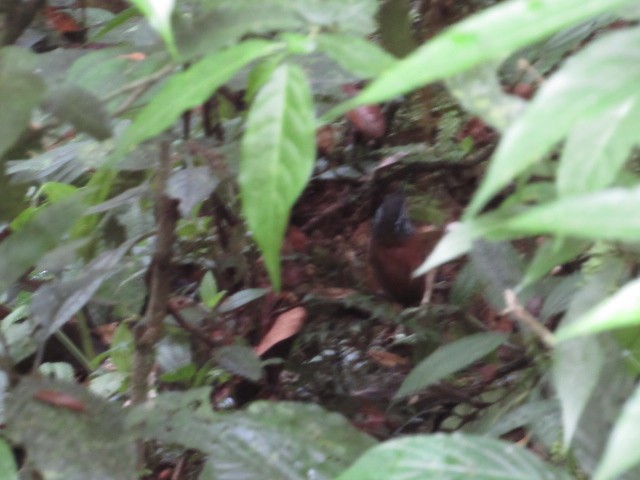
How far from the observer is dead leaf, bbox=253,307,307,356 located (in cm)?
93

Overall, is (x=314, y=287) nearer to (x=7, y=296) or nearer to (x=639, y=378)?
(x=7, y=296)

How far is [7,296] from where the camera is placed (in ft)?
3.54

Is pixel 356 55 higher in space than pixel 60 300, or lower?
higher

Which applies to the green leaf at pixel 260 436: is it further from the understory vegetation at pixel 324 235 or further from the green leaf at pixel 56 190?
the green leaf at pixel 56 190

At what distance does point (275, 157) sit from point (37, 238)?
24 cm

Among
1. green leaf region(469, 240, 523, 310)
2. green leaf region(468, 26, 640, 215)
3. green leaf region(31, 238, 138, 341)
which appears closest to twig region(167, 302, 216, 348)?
green leaf region(31, 238, 138, 341)

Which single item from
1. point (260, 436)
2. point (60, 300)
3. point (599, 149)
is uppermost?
point (599, 149)

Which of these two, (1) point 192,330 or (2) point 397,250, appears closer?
(1) point 192,330

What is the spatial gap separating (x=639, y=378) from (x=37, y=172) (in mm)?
654

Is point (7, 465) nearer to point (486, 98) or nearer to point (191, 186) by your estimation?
point (191, 186)

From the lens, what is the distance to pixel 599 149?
1.07 feet

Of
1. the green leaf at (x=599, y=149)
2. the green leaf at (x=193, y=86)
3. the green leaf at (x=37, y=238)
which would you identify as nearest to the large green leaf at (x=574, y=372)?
the green leaf at (x=599, y=149)

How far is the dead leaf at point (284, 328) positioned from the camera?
93 centimetres

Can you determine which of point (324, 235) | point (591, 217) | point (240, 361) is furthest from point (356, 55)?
point (324, 235)
